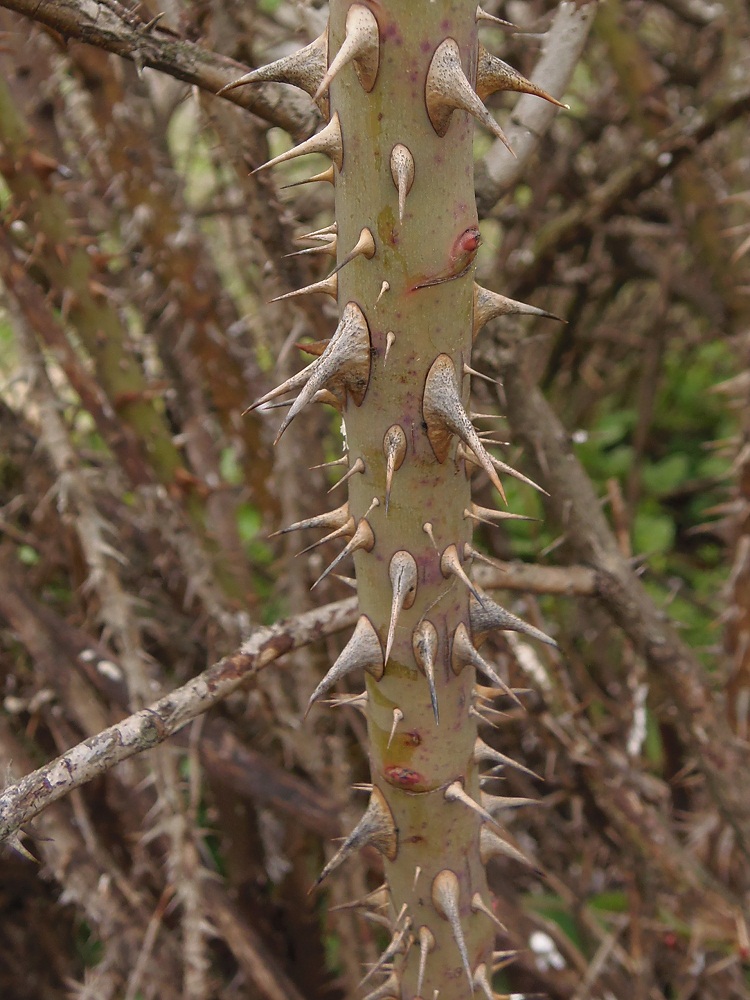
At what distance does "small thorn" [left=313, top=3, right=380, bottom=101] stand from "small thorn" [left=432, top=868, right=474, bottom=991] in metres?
0.62

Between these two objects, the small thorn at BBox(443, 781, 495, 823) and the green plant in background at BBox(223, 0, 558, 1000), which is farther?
the small thorn at BBox(443, 781, 495, 823)

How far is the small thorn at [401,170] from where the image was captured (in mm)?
516

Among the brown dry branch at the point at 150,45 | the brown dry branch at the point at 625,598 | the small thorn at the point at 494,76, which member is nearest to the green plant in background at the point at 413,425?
the small thorn at the point at 494,76

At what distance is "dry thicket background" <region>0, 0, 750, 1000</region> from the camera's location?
3.78 feet

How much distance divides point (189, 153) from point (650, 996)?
1887 millimetres

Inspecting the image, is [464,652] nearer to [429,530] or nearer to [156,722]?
[429,530]

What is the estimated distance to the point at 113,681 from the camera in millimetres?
1312

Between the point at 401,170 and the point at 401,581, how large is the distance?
274mm

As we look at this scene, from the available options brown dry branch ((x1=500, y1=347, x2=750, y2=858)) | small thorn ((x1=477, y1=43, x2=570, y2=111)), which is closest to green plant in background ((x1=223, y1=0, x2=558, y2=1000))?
small thorn ((x1=477, y1=43, x2=570, y2=111))

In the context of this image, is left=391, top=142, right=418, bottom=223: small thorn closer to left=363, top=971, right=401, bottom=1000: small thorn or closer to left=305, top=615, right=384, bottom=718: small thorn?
left=305, top=615, right=384, bottom=718: small thorn

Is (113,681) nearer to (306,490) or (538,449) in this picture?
(306,490)

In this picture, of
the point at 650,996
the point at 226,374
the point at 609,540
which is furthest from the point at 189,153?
the point at 650,996

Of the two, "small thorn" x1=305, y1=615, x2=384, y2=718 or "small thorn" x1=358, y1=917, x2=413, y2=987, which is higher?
"small thorn" x1=305, y1=615, x2=384, y2=718

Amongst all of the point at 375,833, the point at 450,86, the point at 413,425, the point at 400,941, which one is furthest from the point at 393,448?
the point at 400,941
